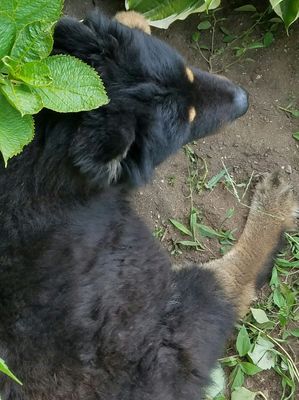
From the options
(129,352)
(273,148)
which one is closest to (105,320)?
(129,352)

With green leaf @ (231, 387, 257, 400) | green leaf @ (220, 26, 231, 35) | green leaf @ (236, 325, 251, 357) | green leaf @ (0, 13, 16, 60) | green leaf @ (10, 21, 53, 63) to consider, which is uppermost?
green leaf @ (0, 13, 16, 60)

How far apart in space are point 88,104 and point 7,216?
891 millimetres

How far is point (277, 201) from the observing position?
4.17 m

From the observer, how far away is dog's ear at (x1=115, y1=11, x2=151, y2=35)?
11.4ft

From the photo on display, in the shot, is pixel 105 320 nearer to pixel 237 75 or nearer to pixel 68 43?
pixel 68 43

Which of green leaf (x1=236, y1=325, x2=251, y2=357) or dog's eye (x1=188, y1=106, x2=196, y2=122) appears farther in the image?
green leaf (x1=236, y1=325, x2=251, y2=357)

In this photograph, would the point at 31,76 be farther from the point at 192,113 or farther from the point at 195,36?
the point at 195,36

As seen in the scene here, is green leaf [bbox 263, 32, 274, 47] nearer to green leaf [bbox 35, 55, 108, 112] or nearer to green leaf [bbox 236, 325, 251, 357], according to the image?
green leaf [bbox 236, 325, 251, 357]

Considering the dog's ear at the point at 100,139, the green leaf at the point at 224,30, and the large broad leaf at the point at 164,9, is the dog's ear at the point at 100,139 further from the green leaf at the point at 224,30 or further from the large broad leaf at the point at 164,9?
the green leaf at the point at 224,30

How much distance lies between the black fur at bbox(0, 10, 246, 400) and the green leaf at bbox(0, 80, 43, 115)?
54 centimetres

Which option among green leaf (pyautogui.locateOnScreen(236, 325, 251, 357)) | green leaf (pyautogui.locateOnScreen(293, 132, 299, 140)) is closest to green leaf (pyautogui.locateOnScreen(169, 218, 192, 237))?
green leaf (pyautogui.locateOnScreen(236, 325, 251, 357))

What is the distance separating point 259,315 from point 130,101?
1776mm

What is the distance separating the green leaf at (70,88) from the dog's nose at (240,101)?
1540mm

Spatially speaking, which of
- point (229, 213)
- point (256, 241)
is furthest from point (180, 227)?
point (256, 241)
